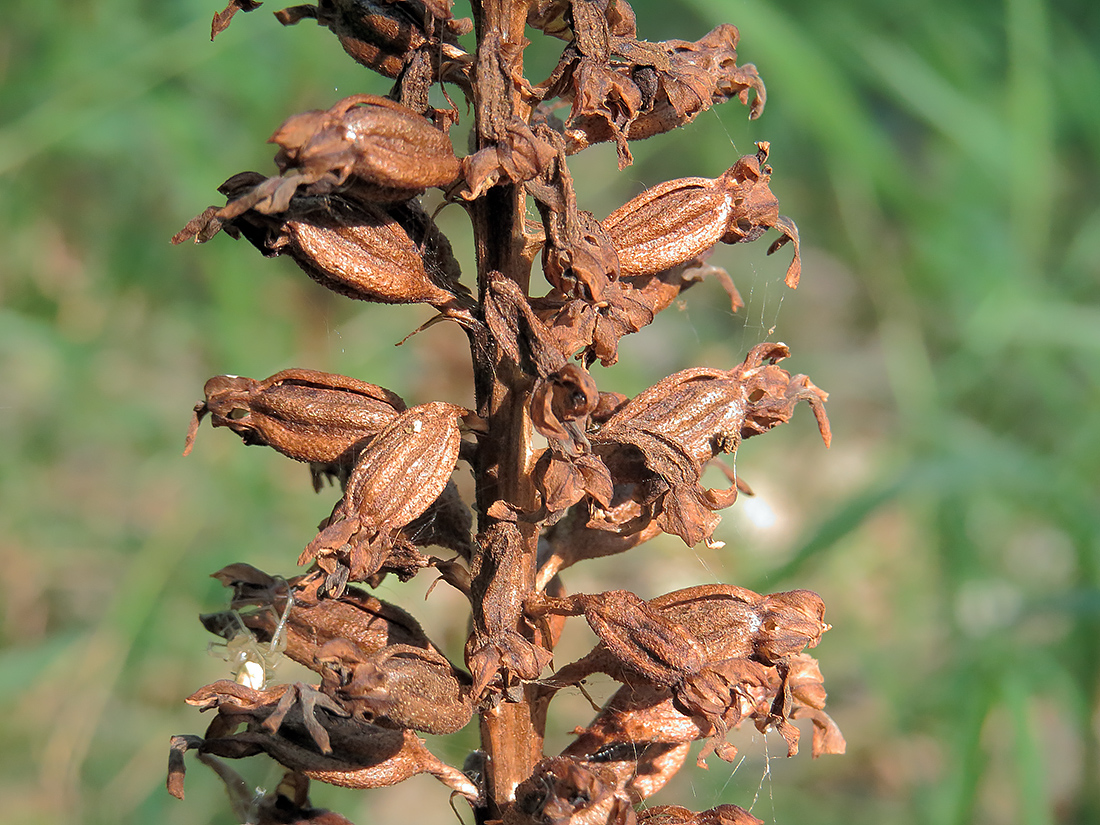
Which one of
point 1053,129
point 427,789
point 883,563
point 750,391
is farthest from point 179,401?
point 1053,129

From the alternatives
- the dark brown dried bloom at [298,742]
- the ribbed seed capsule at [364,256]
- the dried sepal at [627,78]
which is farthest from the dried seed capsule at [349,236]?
the dark brown dried bloom at [298,742]

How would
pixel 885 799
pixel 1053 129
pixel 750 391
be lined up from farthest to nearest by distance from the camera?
pixel 1053 129
pixel 885 799
pixel 750 391

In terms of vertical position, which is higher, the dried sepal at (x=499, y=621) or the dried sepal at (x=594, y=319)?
the dried sepal at (x=594, y=319)

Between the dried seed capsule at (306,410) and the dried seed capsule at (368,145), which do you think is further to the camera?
the dried seed capsule at (306,410)

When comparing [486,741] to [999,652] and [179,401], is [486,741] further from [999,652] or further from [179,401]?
[179,401]

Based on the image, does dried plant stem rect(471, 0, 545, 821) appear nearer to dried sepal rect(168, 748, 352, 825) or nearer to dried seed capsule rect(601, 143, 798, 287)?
dried seed capsule rect(601, 143, 798, 287)

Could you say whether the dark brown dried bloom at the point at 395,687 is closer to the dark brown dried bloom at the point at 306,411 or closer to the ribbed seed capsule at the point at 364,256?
the dark brown dried bloom at the point at 306,411

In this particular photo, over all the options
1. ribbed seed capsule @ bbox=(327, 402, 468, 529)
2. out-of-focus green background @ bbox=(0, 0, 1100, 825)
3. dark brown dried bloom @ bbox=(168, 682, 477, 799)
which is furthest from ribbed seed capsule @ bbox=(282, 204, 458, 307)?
out-of-focus green background @ bbox=(0, 0, 1100, 825)

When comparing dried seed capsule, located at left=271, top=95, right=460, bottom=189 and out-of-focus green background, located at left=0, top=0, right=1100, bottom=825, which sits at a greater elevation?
dried seed capsule, located at left=271, top=95, right=460, bottom=189
